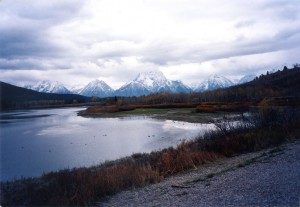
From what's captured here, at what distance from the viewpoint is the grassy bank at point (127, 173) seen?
14.8m

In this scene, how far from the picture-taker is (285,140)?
74.2 feet

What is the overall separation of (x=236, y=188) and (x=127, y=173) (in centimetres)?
674

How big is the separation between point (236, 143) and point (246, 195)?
12412 millimetres

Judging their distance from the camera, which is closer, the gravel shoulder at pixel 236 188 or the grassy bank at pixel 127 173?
the gravel shoulder at pixel 236 188

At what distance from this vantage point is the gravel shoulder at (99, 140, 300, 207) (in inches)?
413

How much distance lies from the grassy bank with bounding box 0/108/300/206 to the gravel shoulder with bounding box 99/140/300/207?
36.5 inches

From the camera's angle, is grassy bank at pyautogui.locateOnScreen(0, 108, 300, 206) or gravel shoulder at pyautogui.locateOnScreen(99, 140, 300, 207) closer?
gravel shoulder at pyautogui.locateOnScreen(99, 140, 300, 207)

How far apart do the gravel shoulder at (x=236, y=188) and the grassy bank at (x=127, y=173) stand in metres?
0.93

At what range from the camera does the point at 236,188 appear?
12.2 meters

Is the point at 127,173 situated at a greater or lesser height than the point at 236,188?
lesser

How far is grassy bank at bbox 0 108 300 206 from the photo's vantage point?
14.8m

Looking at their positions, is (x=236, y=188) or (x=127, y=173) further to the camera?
(x=127, y=173)

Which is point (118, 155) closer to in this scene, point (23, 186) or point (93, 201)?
point (23, 186)

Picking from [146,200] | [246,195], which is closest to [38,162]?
[146,200]
